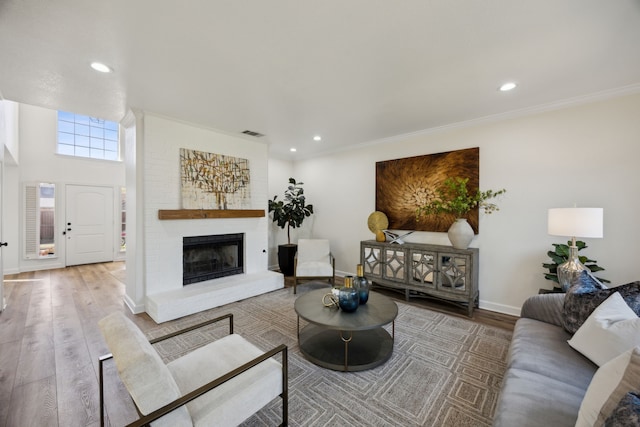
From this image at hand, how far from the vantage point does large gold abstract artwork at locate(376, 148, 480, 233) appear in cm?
363

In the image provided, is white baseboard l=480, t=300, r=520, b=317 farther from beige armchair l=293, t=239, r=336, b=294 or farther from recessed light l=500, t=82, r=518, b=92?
recessed light l=500, t=82, r=518, b=92

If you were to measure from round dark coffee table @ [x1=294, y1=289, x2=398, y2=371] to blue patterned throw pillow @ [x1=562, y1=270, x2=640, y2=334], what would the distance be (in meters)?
1.24

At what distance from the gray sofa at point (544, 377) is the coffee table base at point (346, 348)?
105cm

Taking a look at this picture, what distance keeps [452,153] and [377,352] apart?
293cm

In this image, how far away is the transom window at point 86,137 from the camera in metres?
6.18

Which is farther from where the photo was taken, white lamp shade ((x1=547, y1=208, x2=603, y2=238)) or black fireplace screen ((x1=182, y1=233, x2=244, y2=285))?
black fireplace screen ((x1=182, y1=233, x2=244, y2=285))

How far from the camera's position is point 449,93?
280cm

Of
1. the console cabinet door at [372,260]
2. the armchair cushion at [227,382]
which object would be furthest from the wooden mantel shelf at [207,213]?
the armchair cushion at [227,382]

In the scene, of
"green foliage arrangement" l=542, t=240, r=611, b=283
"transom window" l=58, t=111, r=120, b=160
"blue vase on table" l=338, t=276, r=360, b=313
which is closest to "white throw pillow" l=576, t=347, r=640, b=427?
"blue vase on table" l=338, t=276, r=360, b=313

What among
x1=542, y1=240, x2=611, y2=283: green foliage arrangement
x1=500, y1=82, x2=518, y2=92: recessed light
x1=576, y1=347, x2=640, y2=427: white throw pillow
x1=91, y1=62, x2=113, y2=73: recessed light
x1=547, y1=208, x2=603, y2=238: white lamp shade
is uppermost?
x1=500, y1=82, x2=518, y2=92: recessed light

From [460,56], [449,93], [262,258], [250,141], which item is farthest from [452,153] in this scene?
[262,258]

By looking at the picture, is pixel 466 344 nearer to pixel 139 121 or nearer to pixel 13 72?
pixel 139 121

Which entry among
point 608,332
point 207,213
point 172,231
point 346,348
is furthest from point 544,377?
point 172,231

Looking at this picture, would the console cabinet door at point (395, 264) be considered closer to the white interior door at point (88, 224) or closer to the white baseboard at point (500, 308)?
the white baseboard at point (500, 308)
